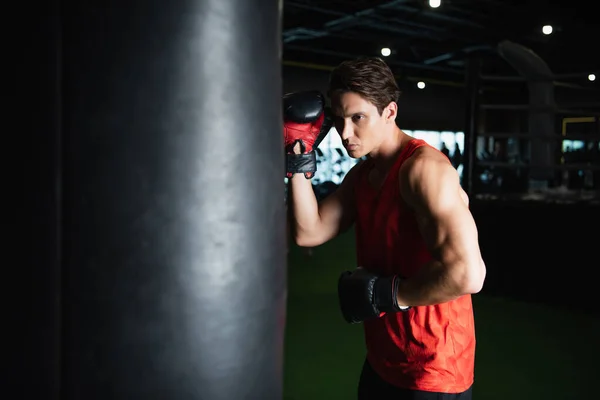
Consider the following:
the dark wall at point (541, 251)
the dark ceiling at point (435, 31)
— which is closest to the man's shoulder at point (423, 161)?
the dark wall at point (541, 251)

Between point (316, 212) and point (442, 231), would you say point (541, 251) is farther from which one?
point (442, 231)

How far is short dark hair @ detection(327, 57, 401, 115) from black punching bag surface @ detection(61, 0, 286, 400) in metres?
0.64

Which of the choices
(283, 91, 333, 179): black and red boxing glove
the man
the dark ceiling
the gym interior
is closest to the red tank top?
the man

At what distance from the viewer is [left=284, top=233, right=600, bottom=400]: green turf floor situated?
2.79 metres

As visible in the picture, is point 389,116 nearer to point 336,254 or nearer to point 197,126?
point 197,126

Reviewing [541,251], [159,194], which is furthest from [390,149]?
[541,251]

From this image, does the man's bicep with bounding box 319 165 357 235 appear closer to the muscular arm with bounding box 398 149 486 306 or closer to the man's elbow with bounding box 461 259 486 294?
the muscular arm with bounding box 398 149 486 306

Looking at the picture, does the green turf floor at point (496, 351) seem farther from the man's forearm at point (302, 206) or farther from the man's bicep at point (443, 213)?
the man's bicep at point (443, 213)

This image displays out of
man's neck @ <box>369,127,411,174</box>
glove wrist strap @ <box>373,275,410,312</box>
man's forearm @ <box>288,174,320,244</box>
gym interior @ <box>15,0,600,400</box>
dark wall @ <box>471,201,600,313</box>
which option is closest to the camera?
gym interior @ <box>15,0,600,400</box>

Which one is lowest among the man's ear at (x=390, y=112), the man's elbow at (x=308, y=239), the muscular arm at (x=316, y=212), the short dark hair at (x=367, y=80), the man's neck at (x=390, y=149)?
the man's elbow at (x=308, y=239)

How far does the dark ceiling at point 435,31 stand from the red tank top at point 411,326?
6402 millimetres

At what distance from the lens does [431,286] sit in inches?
51.0

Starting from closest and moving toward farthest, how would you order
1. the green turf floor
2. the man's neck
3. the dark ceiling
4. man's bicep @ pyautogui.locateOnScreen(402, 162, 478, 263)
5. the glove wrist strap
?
1. man's bicep @ pyautogui.locateOnScreen(402, 162, 478, 263)
2. the glove wrist strap
3. the man's neck
4. the green turf floor
5. the dark ceiling

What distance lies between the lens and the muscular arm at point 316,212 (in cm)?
163
